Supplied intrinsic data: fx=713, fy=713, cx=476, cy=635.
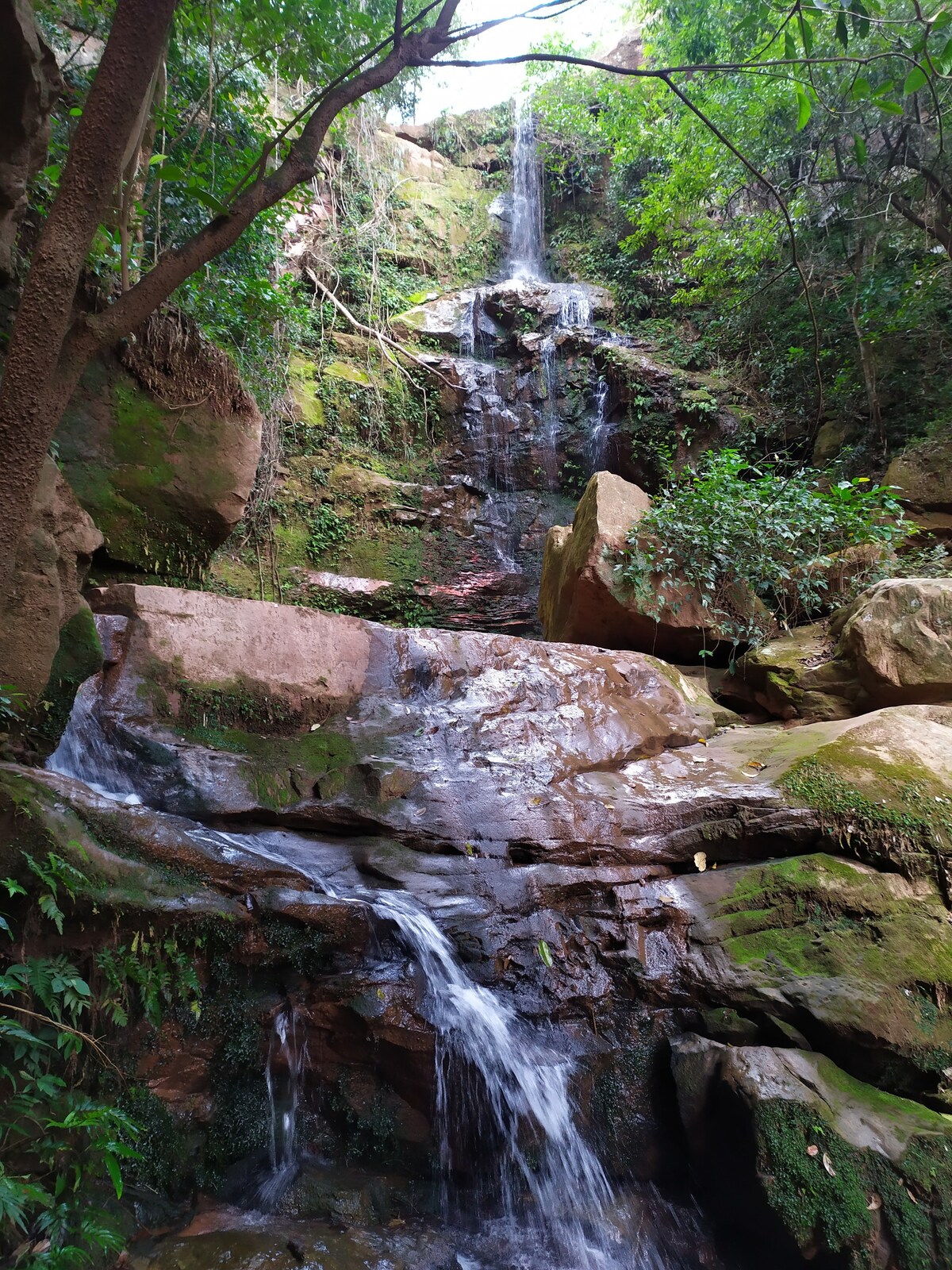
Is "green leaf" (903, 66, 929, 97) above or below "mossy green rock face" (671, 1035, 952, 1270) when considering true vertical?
above

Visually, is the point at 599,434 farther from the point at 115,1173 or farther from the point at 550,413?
the point at 115,1173

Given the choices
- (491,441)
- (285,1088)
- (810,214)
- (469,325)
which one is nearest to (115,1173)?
(285,1088)

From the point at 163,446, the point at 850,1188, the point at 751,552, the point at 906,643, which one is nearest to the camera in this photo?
the point at 850,1188

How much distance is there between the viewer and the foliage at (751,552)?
6.85 metres

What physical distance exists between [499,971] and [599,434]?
1008 centimetres

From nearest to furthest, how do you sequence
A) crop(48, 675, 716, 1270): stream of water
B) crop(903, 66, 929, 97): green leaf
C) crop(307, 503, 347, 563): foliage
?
crop(903, 66, 929, 97): green leaf → crop(48, 675, 716, 1270): stream of water → crop(307, 503, 347, 563): foliage

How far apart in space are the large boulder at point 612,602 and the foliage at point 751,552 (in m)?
0.11

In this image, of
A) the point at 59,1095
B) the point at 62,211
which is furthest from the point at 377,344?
the point at 59,1095

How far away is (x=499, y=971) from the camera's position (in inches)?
150

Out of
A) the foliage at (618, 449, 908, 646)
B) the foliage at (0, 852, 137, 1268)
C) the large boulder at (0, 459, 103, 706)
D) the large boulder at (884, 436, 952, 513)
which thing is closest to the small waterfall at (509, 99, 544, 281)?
the large boulder at (884, 436, 952, 513)

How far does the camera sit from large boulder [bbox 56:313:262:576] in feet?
16.9

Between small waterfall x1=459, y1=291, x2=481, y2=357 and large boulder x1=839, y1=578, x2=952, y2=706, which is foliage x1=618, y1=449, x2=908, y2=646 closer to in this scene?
large boulder x1=839, y1=578, x2=952, y2=706

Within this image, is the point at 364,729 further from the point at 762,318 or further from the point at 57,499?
the point at 762,318

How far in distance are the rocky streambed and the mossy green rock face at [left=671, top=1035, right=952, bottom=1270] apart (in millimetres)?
12
